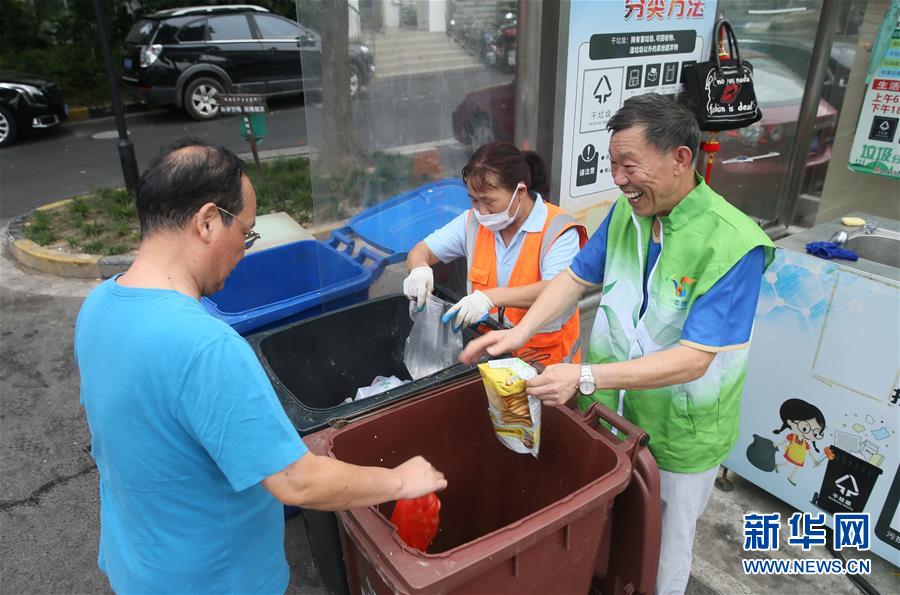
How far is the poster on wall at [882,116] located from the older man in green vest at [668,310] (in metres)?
3.60

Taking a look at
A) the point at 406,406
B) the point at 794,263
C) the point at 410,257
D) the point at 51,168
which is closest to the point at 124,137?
the point at 51,168

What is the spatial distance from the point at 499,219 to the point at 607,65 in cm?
160

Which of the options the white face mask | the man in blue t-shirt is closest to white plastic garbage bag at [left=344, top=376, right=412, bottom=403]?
the white face mask

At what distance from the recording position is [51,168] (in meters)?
7.88

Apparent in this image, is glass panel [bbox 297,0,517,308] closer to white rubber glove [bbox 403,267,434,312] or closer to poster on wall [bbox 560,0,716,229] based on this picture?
poster on wall [bbox 560,0,716,229]

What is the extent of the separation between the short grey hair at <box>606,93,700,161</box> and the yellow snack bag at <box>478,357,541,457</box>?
2.22ft

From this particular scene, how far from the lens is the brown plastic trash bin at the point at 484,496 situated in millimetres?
1280

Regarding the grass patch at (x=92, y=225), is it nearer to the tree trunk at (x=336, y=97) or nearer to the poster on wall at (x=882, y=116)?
the tree trunk at (x=336, y=97)

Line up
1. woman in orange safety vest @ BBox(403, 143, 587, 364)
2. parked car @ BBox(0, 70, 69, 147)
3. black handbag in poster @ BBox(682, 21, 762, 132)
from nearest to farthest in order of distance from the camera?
1. woman in orange safety vest @ BBox(403, 143, 587, 364)
2. black handbag in poster @ BBox(682, 21, 762, 132)
3. parked car @ BBox(0, 70, 69, 147)

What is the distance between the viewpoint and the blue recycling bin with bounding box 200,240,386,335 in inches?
101

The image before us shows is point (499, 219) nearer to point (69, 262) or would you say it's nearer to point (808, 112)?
point (808, 112)

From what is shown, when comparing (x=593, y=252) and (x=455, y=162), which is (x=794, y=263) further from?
(x=455, y=162)

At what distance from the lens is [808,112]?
5.00 meters

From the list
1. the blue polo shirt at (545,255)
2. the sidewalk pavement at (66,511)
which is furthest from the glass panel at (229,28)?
the blue polo shirt at (545,255)
